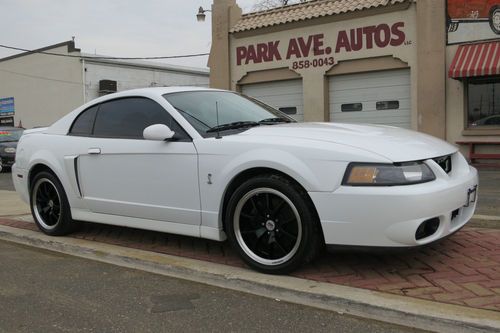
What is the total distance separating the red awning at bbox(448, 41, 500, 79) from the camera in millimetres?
12375

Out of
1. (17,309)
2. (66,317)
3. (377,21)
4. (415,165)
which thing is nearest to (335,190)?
(415,165)

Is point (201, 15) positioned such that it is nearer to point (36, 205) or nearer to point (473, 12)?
point (473, 12)

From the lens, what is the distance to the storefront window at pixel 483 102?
13.3 meters

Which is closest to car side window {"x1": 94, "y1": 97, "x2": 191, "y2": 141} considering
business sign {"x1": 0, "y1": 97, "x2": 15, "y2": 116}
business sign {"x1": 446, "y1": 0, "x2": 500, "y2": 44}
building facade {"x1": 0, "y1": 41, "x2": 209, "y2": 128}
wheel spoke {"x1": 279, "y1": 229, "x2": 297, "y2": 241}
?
wheel spoke {"x1": 279, "y1": 229, "x2": 297, "y2": 241}

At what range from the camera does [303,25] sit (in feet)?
52.2

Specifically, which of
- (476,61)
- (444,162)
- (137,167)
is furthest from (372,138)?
(476,61)

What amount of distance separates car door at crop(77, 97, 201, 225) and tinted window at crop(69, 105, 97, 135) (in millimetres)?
83

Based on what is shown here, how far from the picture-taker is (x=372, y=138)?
12.8 feet

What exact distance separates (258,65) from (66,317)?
1421 cm

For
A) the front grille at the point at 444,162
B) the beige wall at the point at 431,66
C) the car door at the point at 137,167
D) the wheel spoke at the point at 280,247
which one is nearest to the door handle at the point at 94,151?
the car door at the point at 137,167

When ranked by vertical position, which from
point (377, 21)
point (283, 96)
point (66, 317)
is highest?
point (377, 21)

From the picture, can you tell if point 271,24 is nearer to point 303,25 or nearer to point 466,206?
point 303,25

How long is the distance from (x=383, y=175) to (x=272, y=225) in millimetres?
926

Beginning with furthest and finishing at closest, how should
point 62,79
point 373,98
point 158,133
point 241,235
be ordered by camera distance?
point 62,79
point 373,98
point 158,133
point 241,235
